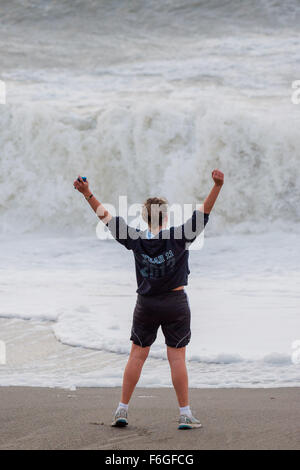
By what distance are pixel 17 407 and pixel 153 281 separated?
1.29m

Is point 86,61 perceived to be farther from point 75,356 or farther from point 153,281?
point 153,281

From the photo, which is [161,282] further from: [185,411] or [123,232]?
[185,411]

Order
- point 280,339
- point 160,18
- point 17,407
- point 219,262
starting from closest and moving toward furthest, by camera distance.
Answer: point 17,407
point 280,339
point 219,262
point 160,18

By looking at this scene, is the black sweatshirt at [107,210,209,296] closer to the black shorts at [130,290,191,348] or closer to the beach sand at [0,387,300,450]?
the black shorts at [130,290,191,348]

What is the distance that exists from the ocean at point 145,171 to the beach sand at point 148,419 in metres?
0.49

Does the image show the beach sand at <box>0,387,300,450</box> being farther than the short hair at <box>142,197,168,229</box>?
No

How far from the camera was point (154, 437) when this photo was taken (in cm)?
362

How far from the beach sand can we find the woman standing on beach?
0.57 feet

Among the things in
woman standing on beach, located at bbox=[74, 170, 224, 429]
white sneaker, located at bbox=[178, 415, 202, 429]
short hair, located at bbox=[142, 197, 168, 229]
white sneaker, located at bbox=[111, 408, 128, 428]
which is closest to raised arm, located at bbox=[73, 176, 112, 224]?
woman standing on beach, located at bbox=[74, 170, 224, 429]

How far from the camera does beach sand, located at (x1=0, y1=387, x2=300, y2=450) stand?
3508mm

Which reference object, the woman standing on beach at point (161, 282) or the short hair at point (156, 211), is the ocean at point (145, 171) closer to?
the woman standing on beach at point (161, 282)

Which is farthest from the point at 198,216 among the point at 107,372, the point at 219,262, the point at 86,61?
the point at 86,61
